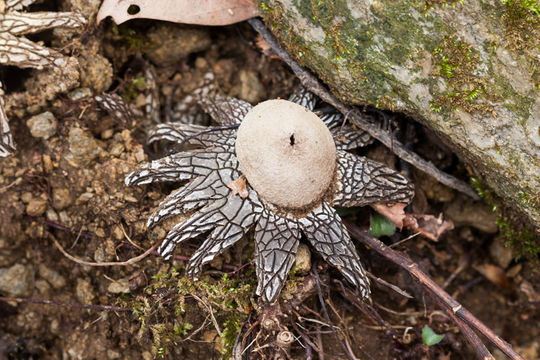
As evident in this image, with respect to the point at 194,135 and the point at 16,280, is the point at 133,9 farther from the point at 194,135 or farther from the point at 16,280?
the point at 16,280

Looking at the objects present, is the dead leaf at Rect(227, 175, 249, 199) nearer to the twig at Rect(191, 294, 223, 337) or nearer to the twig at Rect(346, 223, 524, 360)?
the twig at Rect(191, 294, 223, 337)

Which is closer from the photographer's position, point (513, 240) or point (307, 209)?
point (307, 209)

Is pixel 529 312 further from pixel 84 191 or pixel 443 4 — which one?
pixel 84 191

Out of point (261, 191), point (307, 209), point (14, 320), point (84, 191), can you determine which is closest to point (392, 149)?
point (307, 209)

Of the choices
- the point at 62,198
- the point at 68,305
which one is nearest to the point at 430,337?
the point at 68,305

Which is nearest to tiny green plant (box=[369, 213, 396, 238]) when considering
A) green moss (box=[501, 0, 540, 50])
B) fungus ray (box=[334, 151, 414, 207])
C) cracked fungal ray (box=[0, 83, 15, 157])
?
fungus ray (box=[334, 151, 414, 207])

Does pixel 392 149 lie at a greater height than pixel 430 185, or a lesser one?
greater
